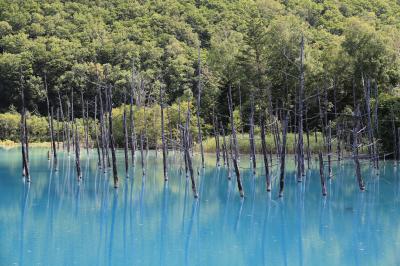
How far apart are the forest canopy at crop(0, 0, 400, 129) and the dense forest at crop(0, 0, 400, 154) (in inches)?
5.1

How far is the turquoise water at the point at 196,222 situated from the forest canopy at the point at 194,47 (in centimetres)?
1818

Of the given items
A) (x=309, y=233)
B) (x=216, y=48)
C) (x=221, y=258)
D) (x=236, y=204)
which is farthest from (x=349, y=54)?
(x=221, y=258)

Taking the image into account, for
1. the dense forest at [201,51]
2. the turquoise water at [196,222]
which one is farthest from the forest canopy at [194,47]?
the turquoise water at [196,222]

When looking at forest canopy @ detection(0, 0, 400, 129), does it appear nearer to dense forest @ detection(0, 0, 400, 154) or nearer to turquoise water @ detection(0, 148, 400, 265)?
dense forest @ detection(0, 0, 400, 154)

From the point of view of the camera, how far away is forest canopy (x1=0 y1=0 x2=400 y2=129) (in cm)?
4925

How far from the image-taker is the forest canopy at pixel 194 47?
4925cm

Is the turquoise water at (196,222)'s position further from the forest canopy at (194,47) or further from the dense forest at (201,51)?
the forest canopy at (194,47)

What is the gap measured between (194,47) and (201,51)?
2.29m

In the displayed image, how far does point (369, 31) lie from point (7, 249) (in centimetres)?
3773

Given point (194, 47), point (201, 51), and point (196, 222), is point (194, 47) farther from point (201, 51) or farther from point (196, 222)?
point (196, 222)

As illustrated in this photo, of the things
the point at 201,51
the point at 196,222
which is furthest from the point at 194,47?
the point at 196,222

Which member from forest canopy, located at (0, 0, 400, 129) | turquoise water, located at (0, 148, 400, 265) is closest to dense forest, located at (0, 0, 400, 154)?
forest canopy, located at (0, 0, 400, 129)

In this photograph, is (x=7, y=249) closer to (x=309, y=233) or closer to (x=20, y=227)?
(x=20, y=227)

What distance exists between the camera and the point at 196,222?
773 inches
